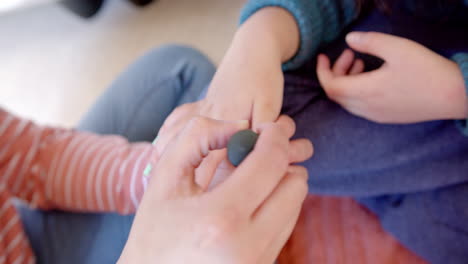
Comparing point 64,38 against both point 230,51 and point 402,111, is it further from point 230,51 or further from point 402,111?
point 402,111

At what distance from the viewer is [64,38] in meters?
1.04

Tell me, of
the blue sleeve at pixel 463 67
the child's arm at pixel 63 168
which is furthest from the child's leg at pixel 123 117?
the blue sleeve at pixel 463 67

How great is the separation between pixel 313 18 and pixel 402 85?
12cm

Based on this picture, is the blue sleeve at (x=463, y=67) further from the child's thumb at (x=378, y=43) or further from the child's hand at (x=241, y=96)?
the child's hand at (x=241, y=96)

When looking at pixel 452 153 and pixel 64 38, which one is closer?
pixel 452 153

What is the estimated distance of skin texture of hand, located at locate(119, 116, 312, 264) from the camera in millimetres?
230

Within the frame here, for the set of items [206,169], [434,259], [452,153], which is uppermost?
[206,169]

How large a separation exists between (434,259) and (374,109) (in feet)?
0.68

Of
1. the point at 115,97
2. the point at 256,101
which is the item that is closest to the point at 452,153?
the point at 256,101

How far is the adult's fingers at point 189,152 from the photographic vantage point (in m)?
0.25

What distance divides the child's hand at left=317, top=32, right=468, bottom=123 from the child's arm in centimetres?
31

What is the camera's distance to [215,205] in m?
0.23

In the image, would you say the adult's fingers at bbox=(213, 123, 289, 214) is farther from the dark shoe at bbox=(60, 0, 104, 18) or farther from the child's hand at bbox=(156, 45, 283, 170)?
the dark shoe at bbox=(60, 0, 104, 18)

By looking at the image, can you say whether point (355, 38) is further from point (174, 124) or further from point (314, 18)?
point (174, 124)
